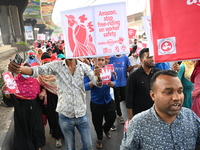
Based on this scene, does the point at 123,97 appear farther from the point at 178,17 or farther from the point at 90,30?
the point at 178,17

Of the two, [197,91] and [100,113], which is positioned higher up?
[197,91]

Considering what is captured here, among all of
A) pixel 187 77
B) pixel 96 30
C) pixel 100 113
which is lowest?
pixel 100 113

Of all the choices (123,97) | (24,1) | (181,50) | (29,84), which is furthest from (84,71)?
(24,1)

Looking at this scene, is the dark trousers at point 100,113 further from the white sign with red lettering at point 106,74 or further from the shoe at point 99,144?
the white sign with red lettering at point 106,74

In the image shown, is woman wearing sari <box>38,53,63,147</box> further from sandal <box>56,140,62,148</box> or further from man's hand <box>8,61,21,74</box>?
man's hand <box>8,61,21,74</box>

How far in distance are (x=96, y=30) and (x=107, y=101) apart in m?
1.52

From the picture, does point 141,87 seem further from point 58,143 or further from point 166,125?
point 58,143

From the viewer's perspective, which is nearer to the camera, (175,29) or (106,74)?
(175,29)

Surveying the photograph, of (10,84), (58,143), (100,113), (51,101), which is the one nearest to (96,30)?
(10,84)

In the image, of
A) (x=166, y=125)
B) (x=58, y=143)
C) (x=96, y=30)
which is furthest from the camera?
(x=58, y=143)

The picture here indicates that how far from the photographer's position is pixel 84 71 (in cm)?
263

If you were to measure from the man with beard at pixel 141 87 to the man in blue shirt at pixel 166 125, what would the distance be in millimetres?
1104

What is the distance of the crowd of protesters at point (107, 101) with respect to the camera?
1.35 meters

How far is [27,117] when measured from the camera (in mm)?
3129
